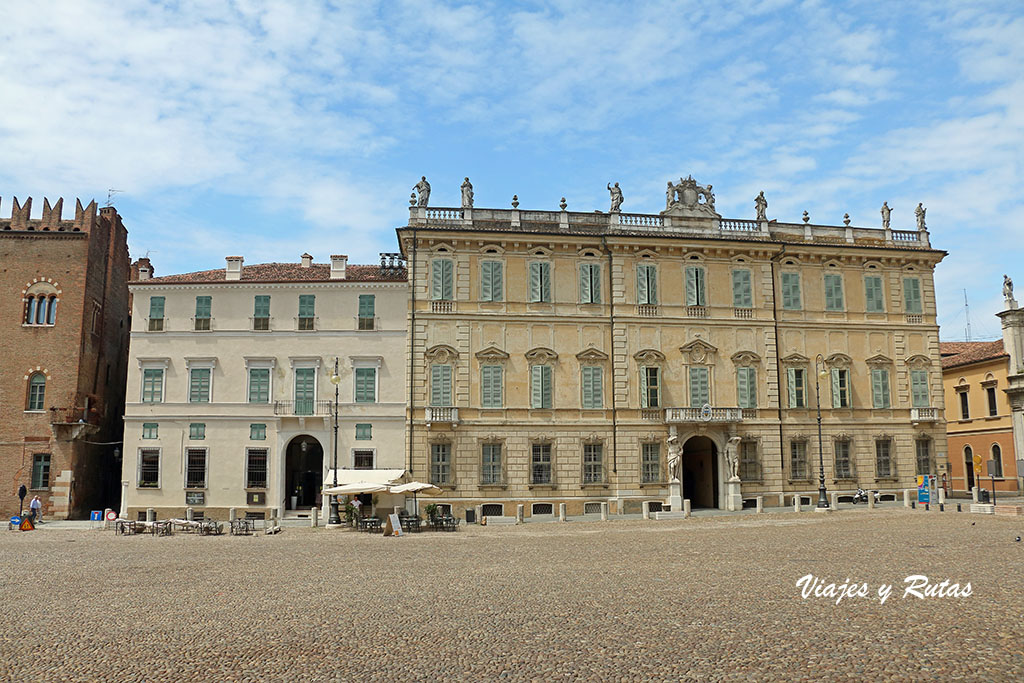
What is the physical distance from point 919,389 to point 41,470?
41.5m

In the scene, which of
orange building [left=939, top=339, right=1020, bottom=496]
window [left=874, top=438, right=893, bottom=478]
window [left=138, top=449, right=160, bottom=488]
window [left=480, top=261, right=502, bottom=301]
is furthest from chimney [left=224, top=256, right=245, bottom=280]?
orange building [left=939, top=339, right=1020, bottom=496]

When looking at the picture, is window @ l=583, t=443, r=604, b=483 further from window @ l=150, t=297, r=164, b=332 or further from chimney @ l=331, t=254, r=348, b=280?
window @ l=150, t=297, r=164, b=332

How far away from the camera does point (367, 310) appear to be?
38.8 meters

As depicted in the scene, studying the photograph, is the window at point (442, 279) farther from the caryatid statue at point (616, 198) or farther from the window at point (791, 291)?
the window at point (791, 291)

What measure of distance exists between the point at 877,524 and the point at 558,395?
1478 cm

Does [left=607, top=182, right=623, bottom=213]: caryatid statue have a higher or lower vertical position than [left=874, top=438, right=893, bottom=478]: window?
higher

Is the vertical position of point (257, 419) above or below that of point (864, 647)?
above

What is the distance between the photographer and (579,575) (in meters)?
17.5

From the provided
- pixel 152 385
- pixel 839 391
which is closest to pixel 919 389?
pixel 839 391

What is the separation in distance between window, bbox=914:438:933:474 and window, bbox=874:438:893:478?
140 cm

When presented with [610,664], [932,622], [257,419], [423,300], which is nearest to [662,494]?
[423,300]

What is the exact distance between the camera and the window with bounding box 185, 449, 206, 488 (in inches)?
1483

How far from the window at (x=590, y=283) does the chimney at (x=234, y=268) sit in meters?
15.9

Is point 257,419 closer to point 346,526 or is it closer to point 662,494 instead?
point 346,526
